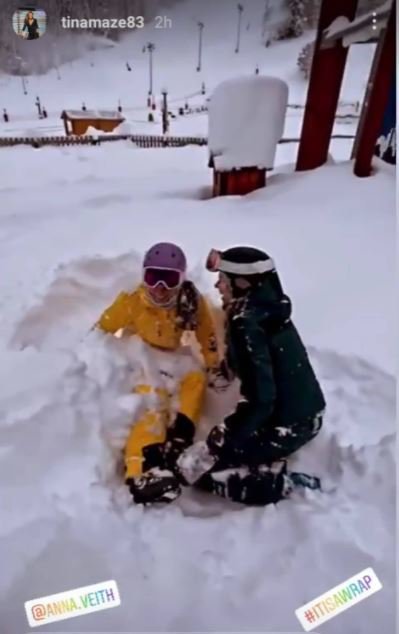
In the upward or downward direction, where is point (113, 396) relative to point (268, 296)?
downward

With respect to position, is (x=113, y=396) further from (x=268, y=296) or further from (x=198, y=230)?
(x=198, y=230)

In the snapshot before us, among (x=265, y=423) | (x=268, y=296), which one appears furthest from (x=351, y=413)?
(x=268, y=296)

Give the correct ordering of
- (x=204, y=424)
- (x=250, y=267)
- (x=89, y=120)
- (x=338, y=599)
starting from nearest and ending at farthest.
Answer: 1. (x=338, y=599)
2. (x=250, y=267)
3. (x=204, y=424)
4. (x=89, y=120)

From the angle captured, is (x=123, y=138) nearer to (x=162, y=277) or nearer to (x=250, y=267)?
(x=162, y=277)

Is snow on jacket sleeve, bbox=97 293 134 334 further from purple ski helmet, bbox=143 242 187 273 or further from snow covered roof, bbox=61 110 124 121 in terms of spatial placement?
snow covered roof, bbox=61 110 124 121

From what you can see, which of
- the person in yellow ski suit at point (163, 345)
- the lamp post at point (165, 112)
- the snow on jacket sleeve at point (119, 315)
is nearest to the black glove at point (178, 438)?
the person in yellow ski suit at point (163, 345)

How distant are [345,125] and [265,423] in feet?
8.74

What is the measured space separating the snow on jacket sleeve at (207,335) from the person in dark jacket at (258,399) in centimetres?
20

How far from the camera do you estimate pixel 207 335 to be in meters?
0.94

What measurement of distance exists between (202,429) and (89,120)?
3492mm

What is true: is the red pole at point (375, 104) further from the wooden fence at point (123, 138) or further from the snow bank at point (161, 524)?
the wooden fence at point (123, 138)

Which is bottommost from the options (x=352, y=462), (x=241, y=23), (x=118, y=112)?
(x=352, y=462)

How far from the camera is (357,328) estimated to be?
1091 millimetres

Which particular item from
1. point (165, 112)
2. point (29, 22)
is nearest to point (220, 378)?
point (29, 22)
